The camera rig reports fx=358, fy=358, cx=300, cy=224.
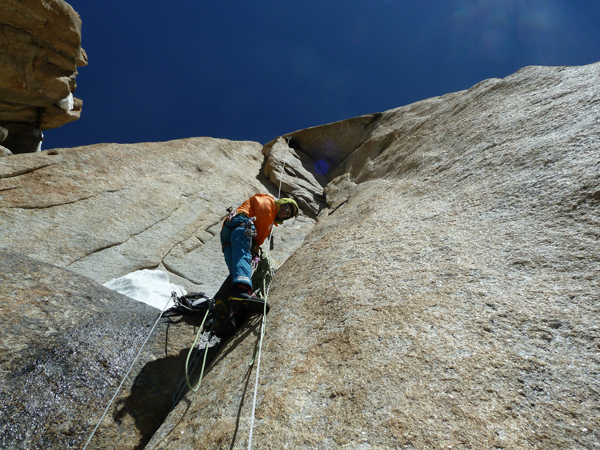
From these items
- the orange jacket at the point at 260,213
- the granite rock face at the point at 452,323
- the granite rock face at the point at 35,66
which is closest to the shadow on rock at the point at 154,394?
the granite rock face at the point at 452,323

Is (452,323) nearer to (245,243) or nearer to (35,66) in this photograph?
(245,243)

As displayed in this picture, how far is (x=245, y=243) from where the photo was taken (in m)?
4.10

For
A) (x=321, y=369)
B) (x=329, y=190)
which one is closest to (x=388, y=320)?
(x=321, y=369)

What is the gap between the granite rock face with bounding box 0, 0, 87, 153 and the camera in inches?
354

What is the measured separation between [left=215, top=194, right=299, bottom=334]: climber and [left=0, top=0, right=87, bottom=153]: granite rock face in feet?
29.2

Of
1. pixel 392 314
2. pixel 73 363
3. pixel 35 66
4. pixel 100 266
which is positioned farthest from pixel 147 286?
pixel 35 66

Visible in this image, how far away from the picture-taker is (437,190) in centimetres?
452

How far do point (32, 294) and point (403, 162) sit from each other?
5.64 meters

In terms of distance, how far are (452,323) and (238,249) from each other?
2.42 metres

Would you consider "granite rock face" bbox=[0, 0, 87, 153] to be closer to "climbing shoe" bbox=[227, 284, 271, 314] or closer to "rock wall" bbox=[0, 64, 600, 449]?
"rock wall" bbox=[0, 64, 600, 449]

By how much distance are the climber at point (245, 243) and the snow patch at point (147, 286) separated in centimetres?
155

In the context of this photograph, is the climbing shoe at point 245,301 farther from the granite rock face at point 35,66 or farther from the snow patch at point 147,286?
the granite rock face at point 35,66

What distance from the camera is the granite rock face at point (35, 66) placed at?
8.98m

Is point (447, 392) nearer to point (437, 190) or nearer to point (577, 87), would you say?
point (437, 190)
